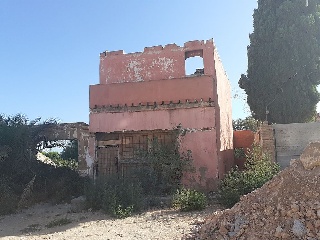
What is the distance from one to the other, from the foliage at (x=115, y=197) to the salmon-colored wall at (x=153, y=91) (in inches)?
135

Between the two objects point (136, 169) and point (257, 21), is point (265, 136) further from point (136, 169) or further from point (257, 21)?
point (257, 21)

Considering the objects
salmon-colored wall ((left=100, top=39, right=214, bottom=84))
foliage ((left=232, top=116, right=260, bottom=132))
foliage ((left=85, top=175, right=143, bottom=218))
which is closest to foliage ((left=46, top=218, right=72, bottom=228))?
foliage ((left=85, top=175, right=143, bottom=218))

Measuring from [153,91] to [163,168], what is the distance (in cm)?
287

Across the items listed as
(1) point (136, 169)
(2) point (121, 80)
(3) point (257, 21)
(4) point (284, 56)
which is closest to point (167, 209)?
(1) point (136, 169)

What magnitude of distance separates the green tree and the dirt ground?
1036cm

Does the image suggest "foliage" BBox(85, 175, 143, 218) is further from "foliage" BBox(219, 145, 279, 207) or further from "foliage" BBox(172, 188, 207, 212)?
"foliage" BBox(219, 145, 279, 207)

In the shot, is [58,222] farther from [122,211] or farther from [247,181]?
[247,181]

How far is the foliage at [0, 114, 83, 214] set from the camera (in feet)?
37.8

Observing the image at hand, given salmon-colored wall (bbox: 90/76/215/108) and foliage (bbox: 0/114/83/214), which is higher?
salmon-colored wall (bbox: 90/76/215/108)

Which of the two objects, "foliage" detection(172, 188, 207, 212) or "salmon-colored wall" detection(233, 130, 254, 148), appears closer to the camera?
"foliage" detection(172, 188, 207, 212)

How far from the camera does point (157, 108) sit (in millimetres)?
12172

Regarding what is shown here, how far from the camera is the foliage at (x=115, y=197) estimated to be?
8.77m

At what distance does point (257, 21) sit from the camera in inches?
746

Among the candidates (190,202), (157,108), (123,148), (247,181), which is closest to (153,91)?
(157,108)
